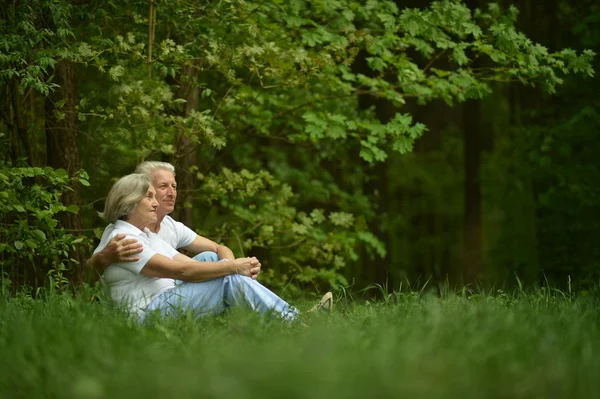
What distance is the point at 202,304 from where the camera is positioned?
5992 millimetres

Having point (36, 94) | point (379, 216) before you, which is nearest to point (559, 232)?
point (379, 216)

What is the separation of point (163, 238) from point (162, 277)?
134cm

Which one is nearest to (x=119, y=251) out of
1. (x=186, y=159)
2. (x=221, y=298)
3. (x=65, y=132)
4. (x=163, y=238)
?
(x=221, y=298)

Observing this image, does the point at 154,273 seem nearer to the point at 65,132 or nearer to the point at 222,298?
the point at 222,298

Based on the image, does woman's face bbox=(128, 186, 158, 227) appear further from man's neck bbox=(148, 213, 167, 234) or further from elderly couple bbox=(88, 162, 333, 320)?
man's neck bbox=(148, 213, 167, 234)

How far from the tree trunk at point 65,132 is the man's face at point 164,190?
5.38ft

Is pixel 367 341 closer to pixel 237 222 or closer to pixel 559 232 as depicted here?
pixel 237 222

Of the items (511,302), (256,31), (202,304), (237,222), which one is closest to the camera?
(202,304)

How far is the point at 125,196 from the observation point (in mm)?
6000

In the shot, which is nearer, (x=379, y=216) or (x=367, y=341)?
(x=367, y=341)

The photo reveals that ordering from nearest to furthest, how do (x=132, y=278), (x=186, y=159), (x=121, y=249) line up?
(x=121, y=249)
(x=132, y=278)
(x=186, y=159)

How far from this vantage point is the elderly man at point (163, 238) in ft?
18.6

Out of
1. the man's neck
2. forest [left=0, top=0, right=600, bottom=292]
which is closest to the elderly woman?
the man's neck

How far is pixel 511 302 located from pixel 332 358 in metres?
3.52
